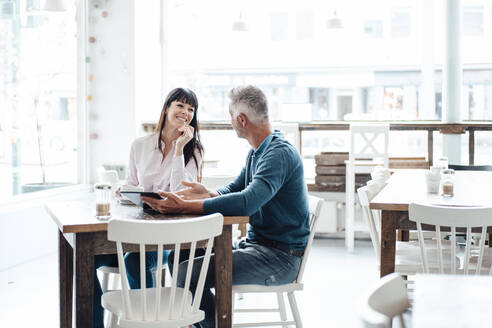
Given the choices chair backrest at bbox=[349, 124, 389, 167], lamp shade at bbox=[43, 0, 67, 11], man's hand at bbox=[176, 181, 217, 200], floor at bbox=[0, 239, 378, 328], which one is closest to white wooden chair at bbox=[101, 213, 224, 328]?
man's hand at bbox=[176, 181, 217, 200]

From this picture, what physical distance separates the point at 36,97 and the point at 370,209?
352 centimetres

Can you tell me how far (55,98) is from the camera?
5977 millimetres

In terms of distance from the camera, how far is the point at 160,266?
237 centimetres

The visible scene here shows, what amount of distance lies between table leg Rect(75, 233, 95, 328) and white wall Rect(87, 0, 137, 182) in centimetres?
400

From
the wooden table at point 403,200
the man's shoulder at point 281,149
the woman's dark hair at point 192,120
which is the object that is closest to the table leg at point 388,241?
the wooden table at point 403,200

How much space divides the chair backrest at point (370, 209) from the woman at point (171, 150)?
898mm

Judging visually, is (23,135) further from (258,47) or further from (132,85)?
(258,47)

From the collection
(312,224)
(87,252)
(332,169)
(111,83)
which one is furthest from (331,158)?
(87,252)

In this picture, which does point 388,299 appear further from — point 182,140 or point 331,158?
point 331,158

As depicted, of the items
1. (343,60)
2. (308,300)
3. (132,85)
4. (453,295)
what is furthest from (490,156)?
(343,60)

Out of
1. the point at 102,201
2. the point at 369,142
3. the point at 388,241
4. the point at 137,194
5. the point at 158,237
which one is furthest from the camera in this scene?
the point at 369,142

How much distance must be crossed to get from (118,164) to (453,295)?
5164mm

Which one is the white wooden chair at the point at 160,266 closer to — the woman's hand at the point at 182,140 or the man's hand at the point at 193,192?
the man's hand at the point at 193,192

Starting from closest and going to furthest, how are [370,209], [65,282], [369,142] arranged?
[65,282] → [370,209] → [369,142]
